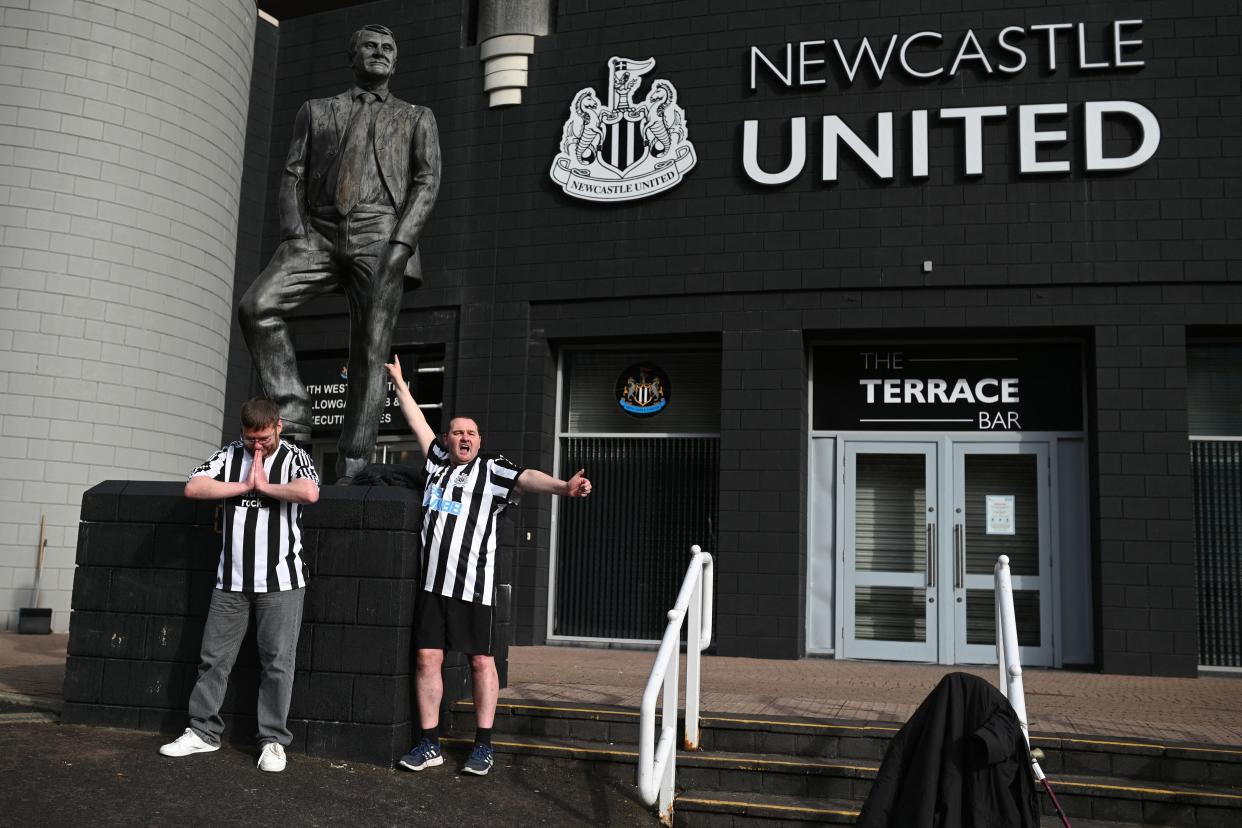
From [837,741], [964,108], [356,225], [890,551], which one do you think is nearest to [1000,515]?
[890,551]

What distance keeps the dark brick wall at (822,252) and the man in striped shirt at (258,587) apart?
6771 millimetres

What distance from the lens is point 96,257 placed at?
12352mm

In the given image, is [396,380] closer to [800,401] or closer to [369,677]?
[369,677]

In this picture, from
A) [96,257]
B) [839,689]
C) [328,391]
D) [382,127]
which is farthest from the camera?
[328,391]

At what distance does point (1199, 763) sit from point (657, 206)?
8.29 metres

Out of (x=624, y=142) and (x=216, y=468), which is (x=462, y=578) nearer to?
(x=216, y=468)

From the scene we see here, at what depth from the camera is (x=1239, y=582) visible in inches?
446

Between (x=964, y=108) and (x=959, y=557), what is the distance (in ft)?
15.1

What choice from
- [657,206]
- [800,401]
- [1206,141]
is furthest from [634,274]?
[1206,141]

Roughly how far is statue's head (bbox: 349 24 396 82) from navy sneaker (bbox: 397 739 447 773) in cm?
387

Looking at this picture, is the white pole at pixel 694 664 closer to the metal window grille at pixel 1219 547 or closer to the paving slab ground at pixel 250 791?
the paving slab ground at pixel 250 791

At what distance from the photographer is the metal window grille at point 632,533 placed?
12578 mm

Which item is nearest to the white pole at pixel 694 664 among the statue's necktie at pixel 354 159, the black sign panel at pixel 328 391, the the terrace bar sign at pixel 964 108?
the statue's necktie at pixel 354 159

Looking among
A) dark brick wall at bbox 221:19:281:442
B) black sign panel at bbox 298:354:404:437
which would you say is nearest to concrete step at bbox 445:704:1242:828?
black sign panel at bbox 298:354:404:437
